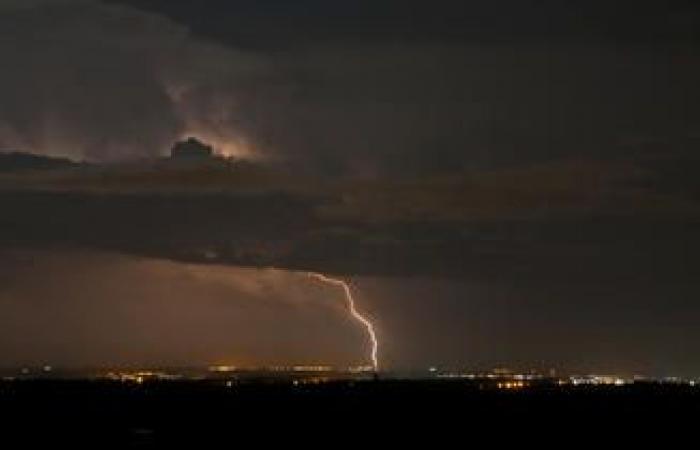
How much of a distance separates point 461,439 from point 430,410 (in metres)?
49.3

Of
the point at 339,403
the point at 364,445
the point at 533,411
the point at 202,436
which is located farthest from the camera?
the point at 339,403

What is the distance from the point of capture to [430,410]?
5330 inches

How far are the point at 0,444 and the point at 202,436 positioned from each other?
15.4 metres

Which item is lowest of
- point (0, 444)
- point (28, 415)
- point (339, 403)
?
point (0, 444)

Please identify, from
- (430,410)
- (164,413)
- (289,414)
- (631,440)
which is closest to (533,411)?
(430,410)

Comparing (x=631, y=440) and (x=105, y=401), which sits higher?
(x=105, y=401)

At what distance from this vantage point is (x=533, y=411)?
441 ft

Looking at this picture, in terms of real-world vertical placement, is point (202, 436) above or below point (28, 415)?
below

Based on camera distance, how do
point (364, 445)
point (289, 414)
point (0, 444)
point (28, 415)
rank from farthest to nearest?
point (289, 414) → point (28, 415) → point (364, 445) → point (0, 444)

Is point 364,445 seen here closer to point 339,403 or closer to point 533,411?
point 533,411

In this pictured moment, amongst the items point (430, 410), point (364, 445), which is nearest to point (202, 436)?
point (364, 445)

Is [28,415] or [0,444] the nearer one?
[0,444]

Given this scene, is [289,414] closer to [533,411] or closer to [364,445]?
[533,411]

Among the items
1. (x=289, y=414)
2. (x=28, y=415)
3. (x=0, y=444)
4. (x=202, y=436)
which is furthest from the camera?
(x=289, y=414)
